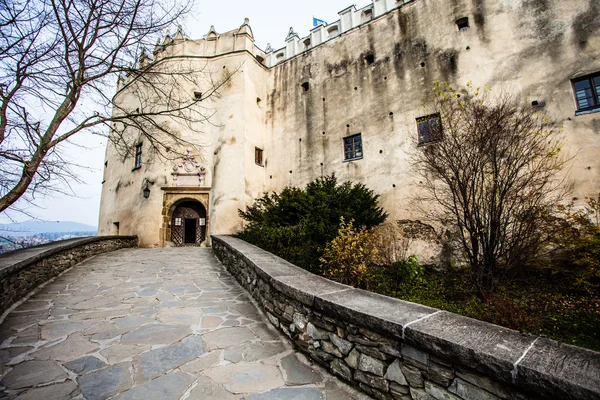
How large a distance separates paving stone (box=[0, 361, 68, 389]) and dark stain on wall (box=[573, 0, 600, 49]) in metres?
12.9

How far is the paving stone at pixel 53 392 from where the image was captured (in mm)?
1976

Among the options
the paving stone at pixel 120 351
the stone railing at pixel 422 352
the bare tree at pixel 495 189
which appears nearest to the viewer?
the stone railing at pixel 422 352

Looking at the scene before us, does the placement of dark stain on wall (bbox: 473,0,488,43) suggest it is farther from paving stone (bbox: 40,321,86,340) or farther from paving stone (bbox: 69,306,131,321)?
paving stone (bbox: 40,321,86,340)

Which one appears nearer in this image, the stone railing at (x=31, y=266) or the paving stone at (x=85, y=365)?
the paving stone at (x=85, y=365)

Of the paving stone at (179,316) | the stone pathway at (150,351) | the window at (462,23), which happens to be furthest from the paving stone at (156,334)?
the window at (462,23)

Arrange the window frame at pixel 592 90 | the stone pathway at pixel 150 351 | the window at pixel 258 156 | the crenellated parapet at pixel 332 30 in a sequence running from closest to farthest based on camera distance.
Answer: the stone pathway at pixel 150 351 → the window frame at pixel 592 90 → the crenellated parapet at pixel 332 30 → the window at pixel 258 156

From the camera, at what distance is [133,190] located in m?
14.2

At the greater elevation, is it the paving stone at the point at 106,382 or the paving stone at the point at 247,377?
the paving stone at the point at 106,382

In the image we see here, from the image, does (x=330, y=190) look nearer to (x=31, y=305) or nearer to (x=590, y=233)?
(x=590, y=233)

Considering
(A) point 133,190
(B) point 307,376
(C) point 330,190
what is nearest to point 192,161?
(A) point 133,190

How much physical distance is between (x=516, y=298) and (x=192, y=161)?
13.3m

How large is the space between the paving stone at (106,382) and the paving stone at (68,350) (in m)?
0.49

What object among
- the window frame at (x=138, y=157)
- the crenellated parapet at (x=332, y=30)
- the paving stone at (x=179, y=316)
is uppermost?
the crenellated parapet at (x=332, y=30)

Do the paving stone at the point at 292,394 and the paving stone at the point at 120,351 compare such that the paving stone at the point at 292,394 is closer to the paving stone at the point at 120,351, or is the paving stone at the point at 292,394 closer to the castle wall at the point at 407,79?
the paving stone at the point at 120,351
